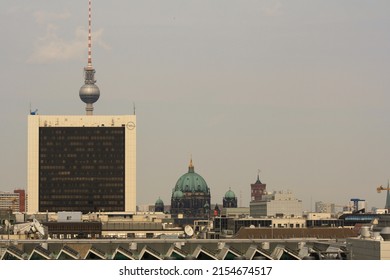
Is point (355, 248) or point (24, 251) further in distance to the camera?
point (24, 251)

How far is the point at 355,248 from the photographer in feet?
207

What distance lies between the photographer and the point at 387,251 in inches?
2259

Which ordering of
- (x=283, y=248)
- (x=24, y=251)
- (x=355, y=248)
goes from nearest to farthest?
(x=355, y=248), (x=283, y=248), (x=24, y=251)

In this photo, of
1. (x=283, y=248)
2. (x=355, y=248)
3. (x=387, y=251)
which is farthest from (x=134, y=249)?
(x=387, y=251)
